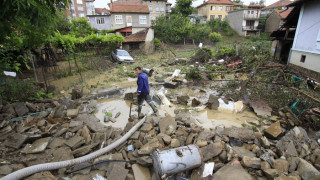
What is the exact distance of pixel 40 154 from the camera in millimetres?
3602

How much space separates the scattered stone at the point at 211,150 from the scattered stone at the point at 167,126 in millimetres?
1070

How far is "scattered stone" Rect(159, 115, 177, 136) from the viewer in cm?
452

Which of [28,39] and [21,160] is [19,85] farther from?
[21,160]

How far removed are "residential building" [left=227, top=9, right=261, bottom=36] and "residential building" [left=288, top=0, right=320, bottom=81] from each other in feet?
86.4

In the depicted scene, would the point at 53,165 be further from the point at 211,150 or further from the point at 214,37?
the point at 214,37

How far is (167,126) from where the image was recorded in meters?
4.75

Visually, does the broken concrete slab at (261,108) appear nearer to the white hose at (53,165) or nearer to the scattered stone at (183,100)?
the scattered stone at (183,100)

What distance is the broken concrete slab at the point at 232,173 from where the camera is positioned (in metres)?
3.04

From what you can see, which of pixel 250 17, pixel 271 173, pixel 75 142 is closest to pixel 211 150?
pixel 271 173

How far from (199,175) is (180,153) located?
56cm

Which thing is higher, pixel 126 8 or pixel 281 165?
pixel 126 8

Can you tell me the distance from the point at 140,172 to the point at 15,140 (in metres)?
2.95

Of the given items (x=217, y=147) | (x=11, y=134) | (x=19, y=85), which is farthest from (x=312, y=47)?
(x=19, y=85)

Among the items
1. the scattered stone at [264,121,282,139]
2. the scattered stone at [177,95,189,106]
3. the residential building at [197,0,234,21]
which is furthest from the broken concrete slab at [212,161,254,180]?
the residential building at [197,0,234,21]
